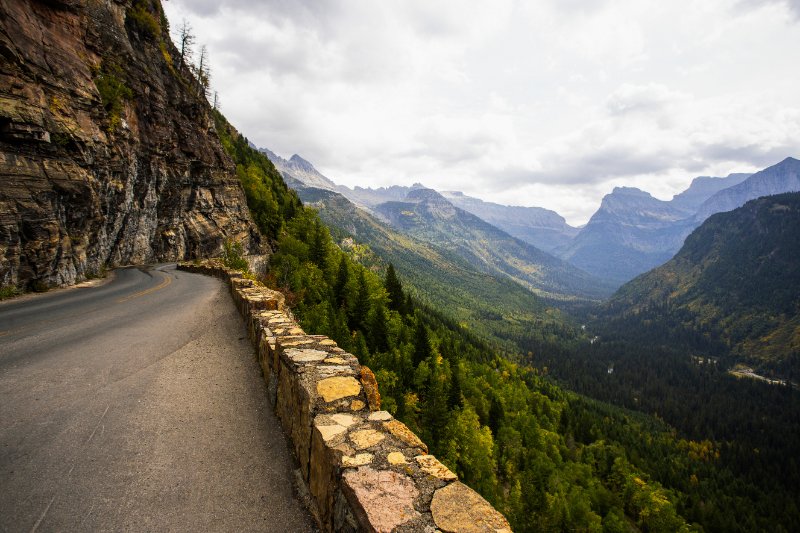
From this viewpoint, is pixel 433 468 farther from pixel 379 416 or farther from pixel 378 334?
pixel 378 334

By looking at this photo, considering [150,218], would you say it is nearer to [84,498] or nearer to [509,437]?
[84,498]

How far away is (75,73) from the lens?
1017 inches

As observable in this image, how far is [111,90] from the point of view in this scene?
31.7 meters

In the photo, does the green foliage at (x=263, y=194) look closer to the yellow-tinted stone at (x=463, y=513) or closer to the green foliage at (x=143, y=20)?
the green foliage at (x=143, y=20)

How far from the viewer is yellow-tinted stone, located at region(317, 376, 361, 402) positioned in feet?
18.0

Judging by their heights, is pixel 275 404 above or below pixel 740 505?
above

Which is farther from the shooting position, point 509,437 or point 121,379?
point 509,437

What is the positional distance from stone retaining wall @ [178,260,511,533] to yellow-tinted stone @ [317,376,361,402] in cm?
2

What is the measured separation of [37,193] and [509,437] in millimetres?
74443

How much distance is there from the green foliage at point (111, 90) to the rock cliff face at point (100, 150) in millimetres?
129

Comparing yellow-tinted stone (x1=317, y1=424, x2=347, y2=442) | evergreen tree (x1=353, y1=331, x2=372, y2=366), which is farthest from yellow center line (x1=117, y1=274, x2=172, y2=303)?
yellow-tinted stone (x1=317, y1=424, x2=347, y2=442)

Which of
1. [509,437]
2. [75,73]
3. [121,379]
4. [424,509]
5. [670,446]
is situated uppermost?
[75,73]

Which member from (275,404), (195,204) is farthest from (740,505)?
(195,204)

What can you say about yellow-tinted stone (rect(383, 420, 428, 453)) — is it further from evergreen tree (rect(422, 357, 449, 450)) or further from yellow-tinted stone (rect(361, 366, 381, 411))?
evergreen tree (rect(422, 357, 449, 450))
